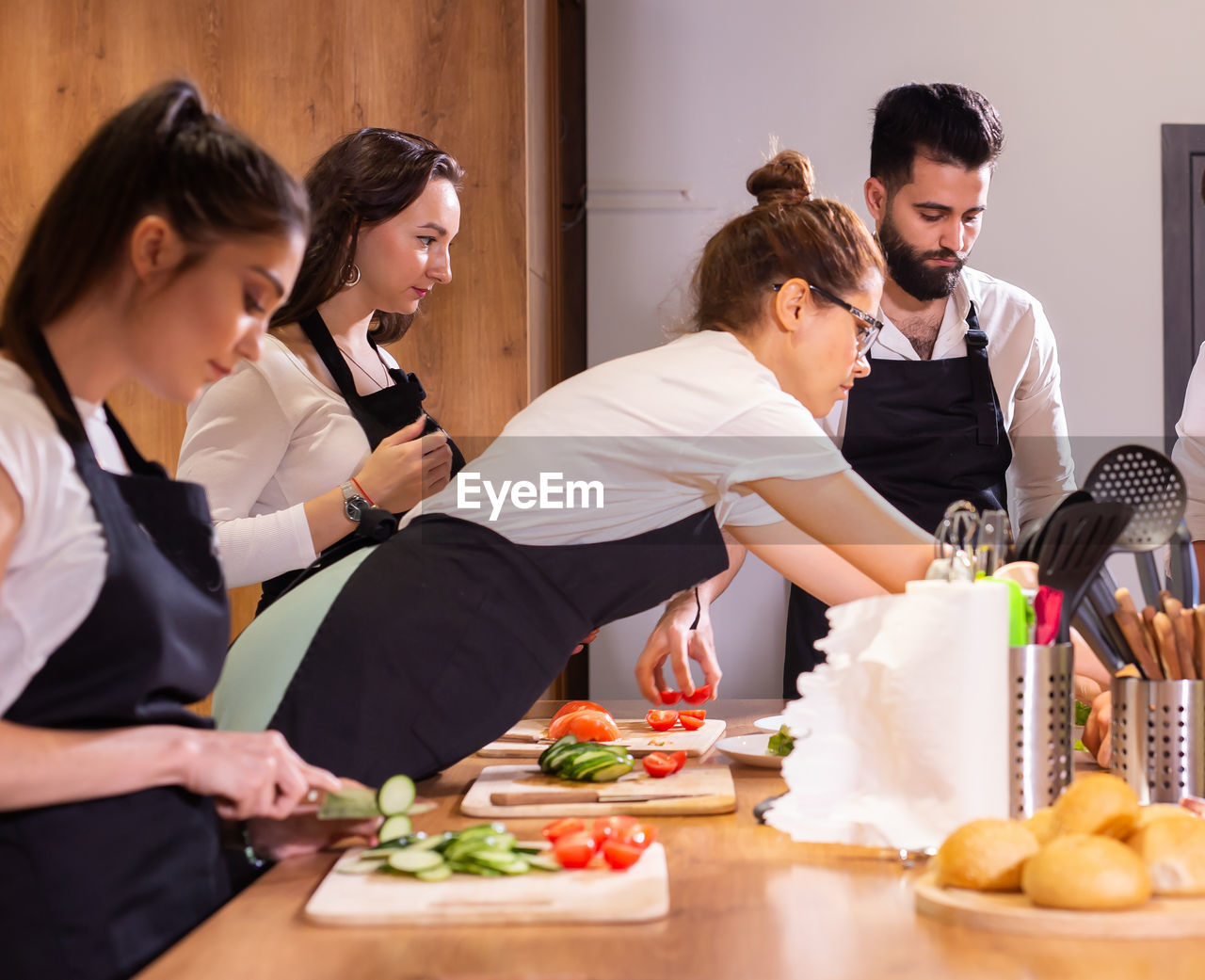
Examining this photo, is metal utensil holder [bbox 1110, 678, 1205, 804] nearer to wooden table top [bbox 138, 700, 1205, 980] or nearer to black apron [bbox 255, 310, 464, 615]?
wooden table top [bbox 138, 700, 1205, 980]

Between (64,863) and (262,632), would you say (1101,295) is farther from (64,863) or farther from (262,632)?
(64,863)

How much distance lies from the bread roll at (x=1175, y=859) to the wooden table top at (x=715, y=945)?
0.04m

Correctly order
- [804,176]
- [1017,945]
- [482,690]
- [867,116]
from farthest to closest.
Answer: [867,116]
[804,176]
[482,690]
[1017,945]

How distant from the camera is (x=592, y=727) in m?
1.35

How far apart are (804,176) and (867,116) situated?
1.68 metres

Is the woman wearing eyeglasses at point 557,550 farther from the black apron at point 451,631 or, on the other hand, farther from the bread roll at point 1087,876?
the bread roll at point 1087,876

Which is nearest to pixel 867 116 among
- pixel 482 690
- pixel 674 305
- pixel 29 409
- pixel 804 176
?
pixel 674 305

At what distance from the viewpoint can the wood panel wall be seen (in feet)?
7.90

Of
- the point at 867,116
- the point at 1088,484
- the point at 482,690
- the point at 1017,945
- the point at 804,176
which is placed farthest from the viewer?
the point at 867,116

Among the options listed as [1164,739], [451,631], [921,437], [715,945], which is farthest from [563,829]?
[921,437]

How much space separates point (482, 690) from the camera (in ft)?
3.78

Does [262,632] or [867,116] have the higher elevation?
[867,116]

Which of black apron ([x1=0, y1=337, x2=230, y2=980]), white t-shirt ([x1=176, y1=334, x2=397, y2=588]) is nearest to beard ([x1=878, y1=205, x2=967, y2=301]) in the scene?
white t-shirt ([x1=176, y1=334, x2=397, y2=588])

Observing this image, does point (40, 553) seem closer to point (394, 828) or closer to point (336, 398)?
point (394, 828)
